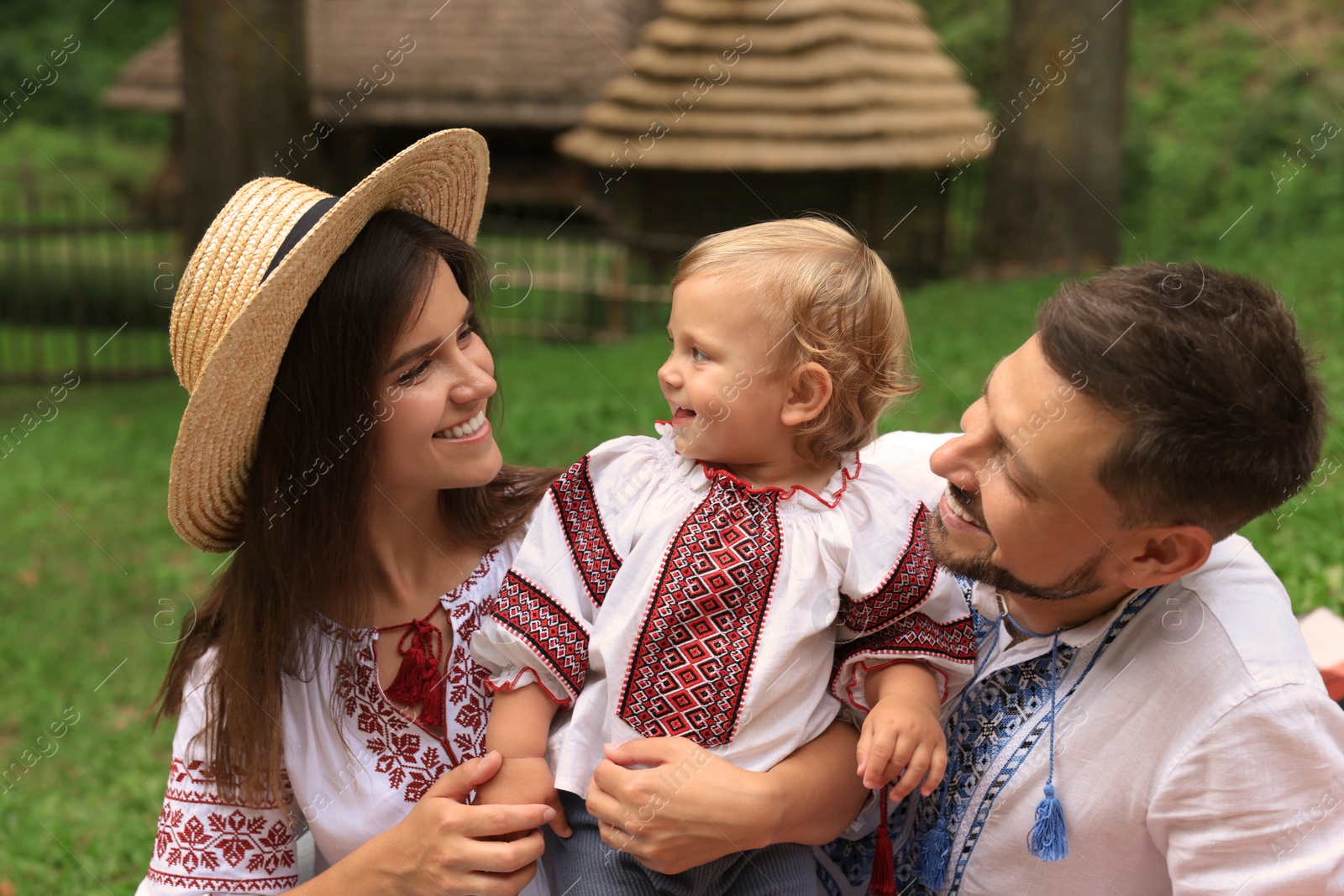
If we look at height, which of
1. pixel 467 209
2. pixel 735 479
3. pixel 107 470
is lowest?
pixel 107 470

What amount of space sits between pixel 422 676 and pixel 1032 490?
3.95ft

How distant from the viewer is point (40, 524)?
26.0 ft

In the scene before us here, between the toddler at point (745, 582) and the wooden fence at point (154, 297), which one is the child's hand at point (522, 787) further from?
the wooden fence at point (154, 297)

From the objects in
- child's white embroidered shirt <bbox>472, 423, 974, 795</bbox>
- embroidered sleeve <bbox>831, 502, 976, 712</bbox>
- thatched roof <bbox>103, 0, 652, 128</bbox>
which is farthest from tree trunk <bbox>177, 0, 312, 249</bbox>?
embroidered sleeve <bbox>831, 502, 976, 712</bbox>

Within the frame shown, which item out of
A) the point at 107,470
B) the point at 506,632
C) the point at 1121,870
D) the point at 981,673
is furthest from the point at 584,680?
the point at 107,470

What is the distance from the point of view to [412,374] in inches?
86.6

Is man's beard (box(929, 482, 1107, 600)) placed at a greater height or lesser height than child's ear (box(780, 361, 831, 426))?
lesser

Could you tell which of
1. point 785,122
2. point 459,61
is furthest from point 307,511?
point 459,61

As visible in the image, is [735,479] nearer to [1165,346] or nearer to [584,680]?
[584,680]

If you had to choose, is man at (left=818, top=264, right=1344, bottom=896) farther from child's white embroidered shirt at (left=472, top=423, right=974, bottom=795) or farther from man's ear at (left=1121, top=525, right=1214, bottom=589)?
child's white embroidered shirt at (left=472, top=423, right=974, bottom=795)

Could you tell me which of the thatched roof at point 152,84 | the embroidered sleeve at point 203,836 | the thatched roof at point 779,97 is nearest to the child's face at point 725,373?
the embroidered sleeve at point 203,836

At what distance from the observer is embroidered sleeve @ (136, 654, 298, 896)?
221 centimetres

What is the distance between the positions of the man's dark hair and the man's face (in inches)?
1.3

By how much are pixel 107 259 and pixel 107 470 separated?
32.9 ft
